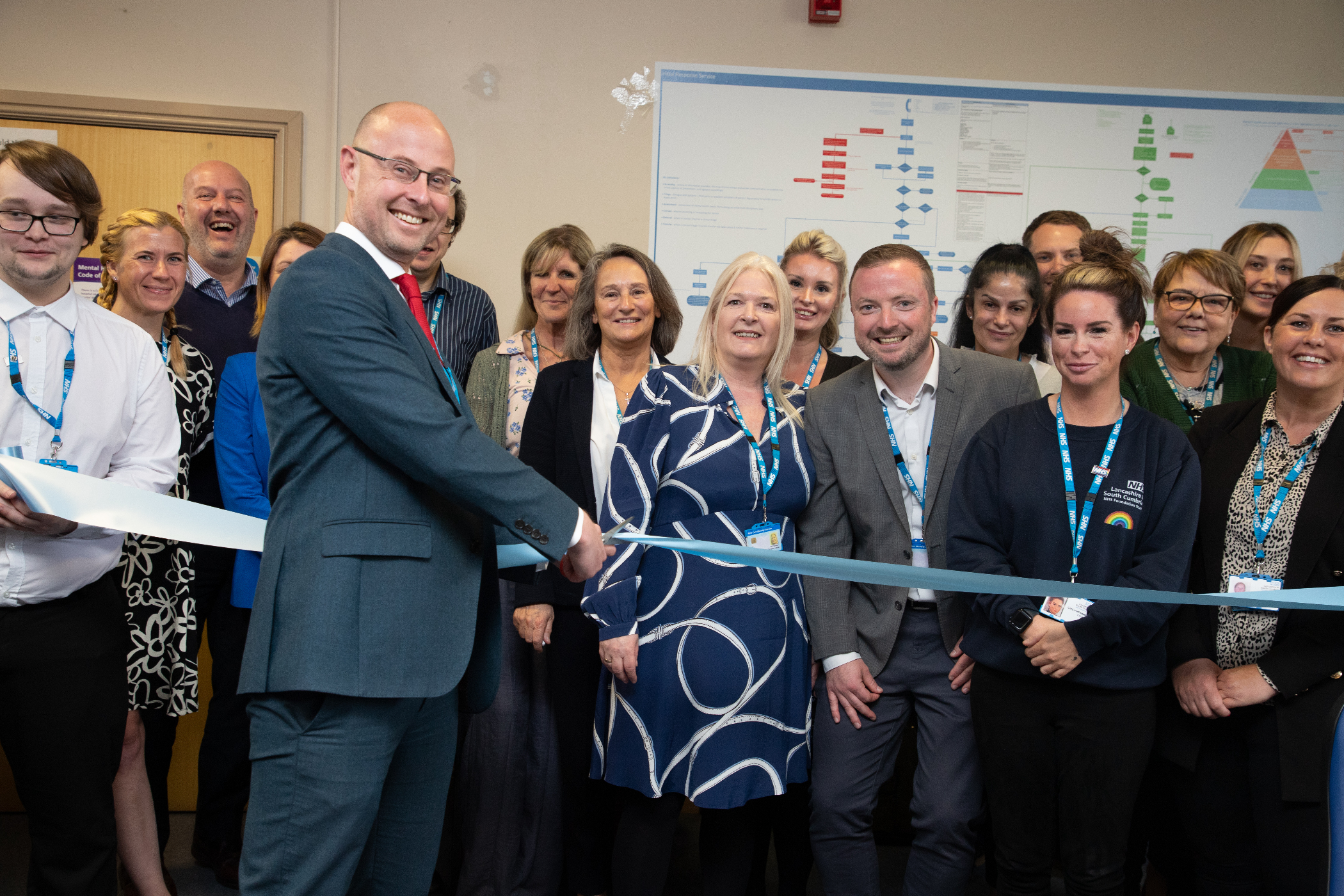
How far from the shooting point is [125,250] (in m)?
2.88

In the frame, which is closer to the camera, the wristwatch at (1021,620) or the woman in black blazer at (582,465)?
the wristwatch at (1021,620)

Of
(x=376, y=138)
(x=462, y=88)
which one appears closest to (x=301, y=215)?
(x=462, y=88)

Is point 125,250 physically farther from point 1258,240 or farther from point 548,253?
point 1258,240

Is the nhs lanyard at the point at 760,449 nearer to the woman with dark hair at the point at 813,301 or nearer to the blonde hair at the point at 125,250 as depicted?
the woman with dark hair at the point at 813,301

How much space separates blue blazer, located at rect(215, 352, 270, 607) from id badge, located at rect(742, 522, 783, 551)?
60.1 inches

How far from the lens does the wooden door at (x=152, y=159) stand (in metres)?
4.05

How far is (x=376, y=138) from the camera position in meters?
1.71

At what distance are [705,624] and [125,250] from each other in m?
2.09

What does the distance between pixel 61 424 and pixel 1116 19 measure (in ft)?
14.8

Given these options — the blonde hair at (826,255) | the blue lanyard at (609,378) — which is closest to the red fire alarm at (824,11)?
the blonde hair at (826,255)

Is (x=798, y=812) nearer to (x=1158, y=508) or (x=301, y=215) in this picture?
(x=1158, y=508)

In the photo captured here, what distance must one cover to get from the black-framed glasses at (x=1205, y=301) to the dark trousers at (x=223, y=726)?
2.99 m

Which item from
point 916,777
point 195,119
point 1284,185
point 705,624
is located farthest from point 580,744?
point 1284,185

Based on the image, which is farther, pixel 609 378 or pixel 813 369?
pixel 813 369
